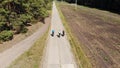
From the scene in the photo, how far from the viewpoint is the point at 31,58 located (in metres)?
23.2

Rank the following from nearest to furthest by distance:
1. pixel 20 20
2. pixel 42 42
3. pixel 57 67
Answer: pixel 57 67 → pixel 42 42 → pixel 20 20

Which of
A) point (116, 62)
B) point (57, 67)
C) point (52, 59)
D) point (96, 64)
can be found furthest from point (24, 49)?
point (116, 62)

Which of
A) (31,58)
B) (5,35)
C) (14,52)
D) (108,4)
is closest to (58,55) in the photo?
(31,58)

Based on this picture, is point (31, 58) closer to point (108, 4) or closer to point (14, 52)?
point (14, 52)

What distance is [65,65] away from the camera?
2080 centimetres

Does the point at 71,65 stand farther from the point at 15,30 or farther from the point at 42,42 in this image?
the point at 15,30

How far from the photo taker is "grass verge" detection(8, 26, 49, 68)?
69.4ft

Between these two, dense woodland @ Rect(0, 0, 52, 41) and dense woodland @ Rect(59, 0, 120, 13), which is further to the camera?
dense woodland @ Rect(59, 0, 120, 13)

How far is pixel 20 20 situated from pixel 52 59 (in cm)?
1486

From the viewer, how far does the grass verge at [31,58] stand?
21.2 metres

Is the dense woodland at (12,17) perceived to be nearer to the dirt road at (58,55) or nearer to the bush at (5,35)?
the bush at (5,35)

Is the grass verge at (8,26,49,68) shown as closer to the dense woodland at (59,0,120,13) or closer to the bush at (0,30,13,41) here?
the bush at (0,30,13,41)

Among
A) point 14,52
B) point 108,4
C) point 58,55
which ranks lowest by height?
point 108,4

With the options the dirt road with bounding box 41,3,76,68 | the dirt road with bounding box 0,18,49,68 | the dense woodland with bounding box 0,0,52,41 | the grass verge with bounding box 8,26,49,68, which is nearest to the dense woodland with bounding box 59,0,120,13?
the dense woodland with bounding box 0,0,52,41
